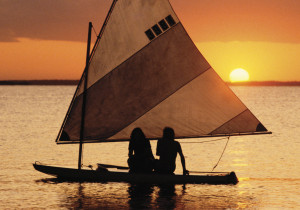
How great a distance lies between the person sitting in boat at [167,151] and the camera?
20084mm

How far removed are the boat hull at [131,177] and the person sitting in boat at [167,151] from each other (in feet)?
0.84

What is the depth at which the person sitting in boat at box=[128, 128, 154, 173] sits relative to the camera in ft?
66.0

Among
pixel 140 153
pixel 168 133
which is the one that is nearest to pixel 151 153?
pixel 140 153

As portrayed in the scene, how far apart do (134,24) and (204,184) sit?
5828 mm

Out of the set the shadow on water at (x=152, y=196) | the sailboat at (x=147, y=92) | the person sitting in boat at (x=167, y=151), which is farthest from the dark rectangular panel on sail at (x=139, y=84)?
the shadow on water at (x=152, y=196)

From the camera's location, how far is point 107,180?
2142 cm

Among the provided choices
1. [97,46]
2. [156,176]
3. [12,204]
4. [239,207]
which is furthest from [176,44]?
[12,204]

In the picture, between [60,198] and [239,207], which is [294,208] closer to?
[239,207]

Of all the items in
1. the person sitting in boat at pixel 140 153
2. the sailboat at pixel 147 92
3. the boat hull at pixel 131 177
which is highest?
the sailboat at pixel 147 92

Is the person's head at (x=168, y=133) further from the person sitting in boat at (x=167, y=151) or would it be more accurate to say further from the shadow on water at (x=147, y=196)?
the shadow on water at (x=147, y=196)

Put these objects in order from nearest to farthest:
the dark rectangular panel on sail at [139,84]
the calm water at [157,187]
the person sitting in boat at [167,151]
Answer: the calm water at [157,187] → the person sitting in boat at [167,151] → the dark rectangular panel on sail at [139,84]

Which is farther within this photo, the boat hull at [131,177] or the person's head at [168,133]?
the boat hull at [131,177]

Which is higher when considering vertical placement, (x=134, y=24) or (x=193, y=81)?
(x=134, y=24)

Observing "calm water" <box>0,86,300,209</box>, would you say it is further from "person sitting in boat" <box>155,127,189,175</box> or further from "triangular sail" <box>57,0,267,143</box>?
A: "triangular sail" <box>57,0,267,143</box>
